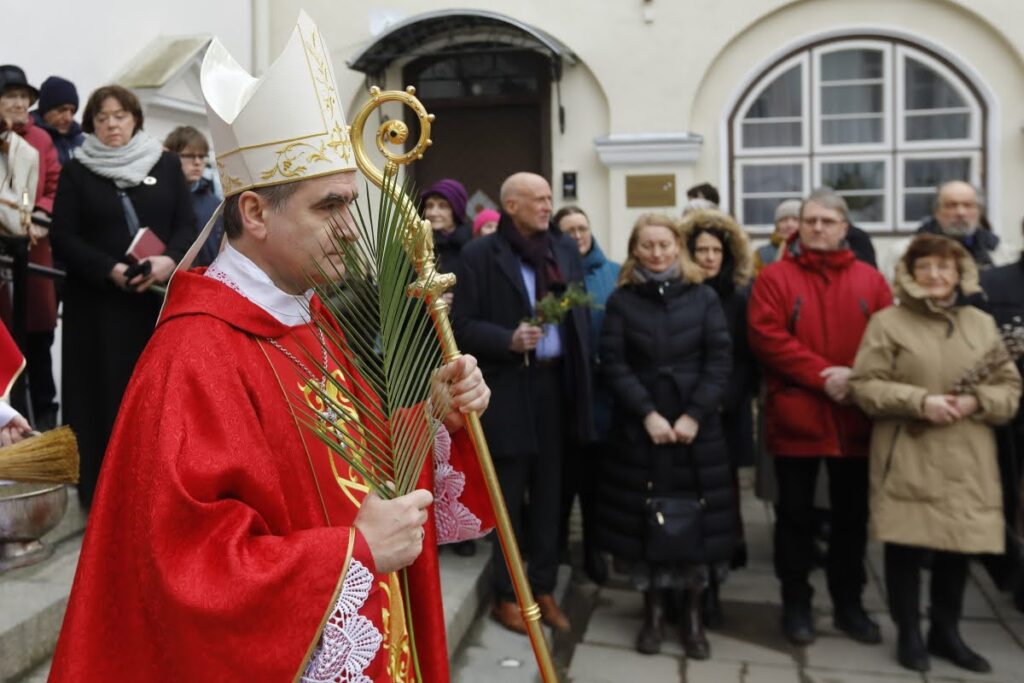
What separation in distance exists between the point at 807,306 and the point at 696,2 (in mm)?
5549

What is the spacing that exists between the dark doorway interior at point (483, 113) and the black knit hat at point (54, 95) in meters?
4.64

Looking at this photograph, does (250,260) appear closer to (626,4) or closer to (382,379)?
(382,379)

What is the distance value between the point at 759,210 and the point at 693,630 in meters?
5.92

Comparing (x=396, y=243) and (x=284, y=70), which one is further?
(x=284, y=70)

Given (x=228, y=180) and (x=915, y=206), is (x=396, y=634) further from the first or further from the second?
(x=915, y=206)

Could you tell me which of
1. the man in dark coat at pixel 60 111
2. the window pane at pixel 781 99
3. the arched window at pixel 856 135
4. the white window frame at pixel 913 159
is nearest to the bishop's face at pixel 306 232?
the man in dark coat at pixel 60 111

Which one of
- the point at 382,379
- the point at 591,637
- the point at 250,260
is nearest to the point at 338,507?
the point at 382,379

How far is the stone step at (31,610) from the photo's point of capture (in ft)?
10.4

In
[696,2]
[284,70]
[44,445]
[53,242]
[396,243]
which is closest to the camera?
[396,243]

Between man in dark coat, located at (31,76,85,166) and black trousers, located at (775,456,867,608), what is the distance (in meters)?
3.75

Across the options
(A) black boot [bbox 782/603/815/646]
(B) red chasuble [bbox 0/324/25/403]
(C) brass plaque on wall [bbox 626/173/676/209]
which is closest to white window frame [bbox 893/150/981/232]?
(C) brass plaque on wall [bbox 626/173/676/209]

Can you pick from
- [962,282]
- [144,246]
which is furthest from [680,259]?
[144,246]

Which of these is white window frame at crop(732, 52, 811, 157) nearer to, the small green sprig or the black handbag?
the small green sprig

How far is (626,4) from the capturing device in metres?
9.53
